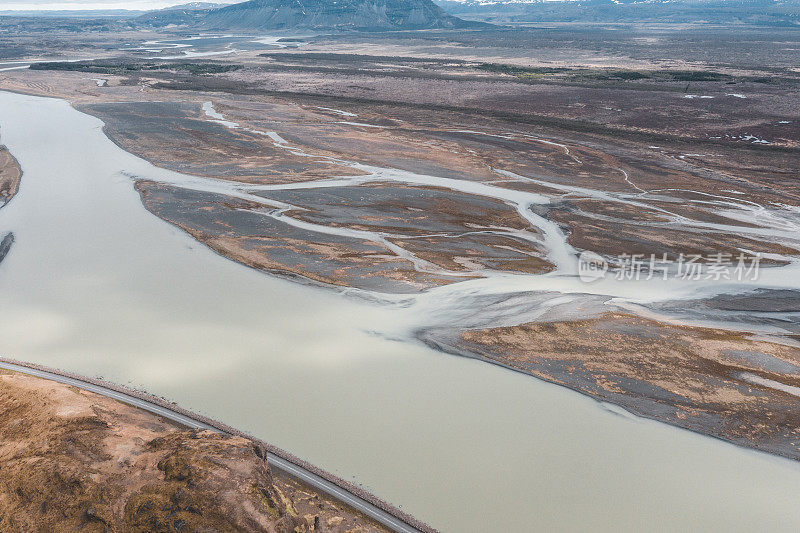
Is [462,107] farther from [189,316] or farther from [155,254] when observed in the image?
[189,316]

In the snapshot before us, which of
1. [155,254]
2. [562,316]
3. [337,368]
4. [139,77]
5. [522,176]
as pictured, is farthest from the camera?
[139,77]

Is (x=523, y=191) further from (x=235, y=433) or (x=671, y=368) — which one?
(x=235, y=433)

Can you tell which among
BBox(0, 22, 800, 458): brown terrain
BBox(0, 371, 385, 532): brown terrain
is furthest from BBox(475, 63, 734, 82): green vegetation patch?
BBox(0, 371, 385, 532): brown terrain

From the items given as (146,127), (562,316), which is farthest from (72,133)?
(562,316)

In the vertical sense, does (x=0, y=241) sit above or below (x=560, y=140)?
below

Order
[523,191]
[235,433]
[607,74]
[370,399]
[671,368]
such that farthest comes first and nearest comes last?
[607,74], [523,191], [671,368], [370,399], [235,433]

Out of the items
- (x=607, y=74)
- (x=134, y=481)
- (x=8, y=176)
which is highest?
(x=607, y=74)

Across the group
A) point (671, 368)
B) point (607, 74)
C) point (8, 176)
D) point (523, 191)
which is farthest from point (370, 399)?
point (607, 74)
